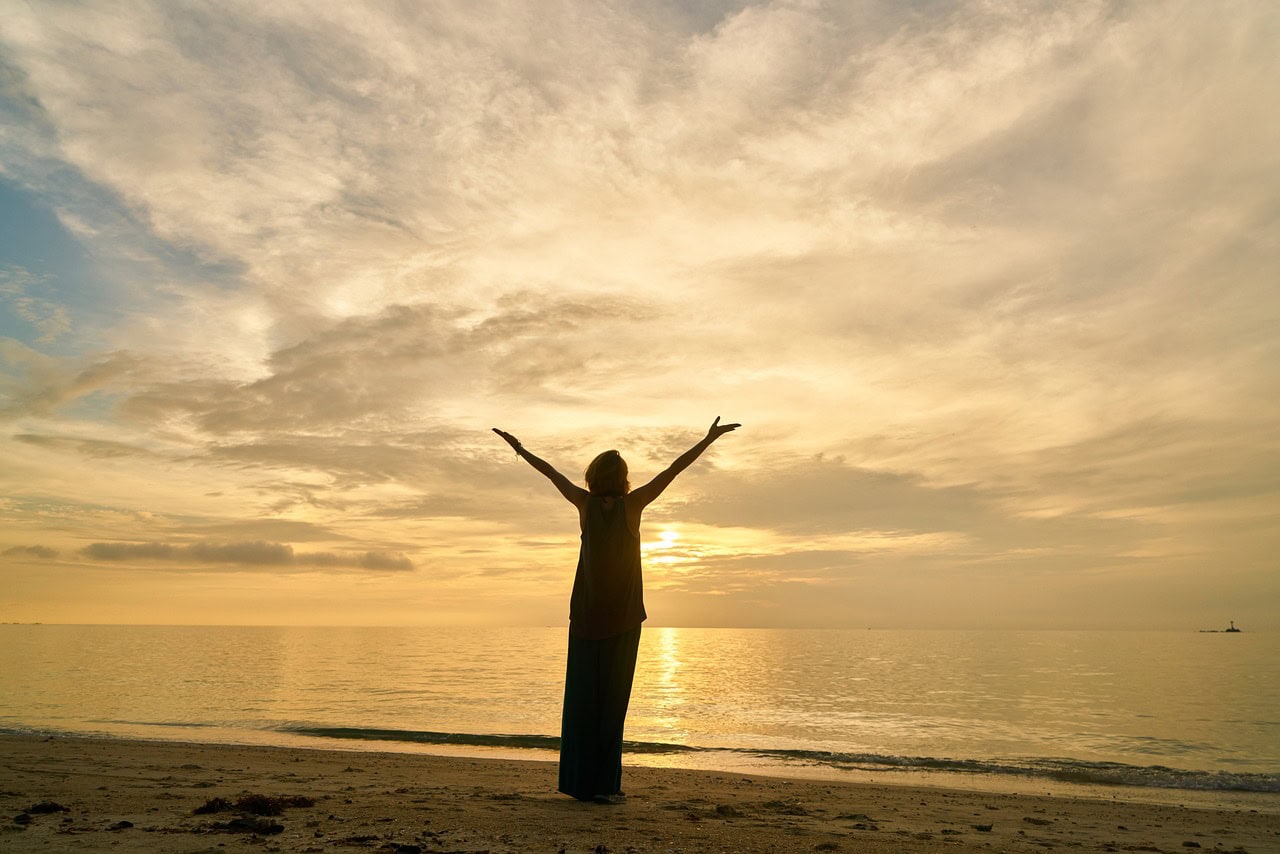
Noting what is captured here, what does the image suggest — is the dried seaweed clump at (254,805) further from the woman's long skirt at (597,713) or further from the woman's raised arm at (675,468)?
the woman's raised arm at (675,468)

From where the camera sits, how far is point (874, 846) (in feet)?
21.3

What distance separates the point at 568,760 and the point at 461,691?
26547mm

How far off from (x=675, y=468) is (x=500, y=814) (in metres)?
3.51

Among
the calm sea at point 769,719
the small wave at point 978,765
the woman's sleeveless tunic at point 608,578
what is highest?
the woman's sleeveless tunic at point 608,578

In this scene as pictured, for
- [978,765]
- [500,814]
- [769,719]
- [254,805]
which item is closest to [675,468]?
[500,814]

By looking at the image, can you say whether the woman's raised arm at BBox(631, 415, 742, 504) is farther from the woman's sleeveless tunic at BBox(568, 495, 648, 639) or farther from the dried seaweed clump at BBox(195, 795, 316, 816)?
the dried seaweed clump at BBox(195, 795, 316, 816)

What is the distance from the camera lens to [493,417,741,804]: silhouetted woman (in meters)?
7.39

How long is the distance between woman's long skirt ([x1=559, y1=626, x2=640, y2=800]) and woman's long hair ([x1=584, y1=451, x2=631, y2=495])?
1.41 metres

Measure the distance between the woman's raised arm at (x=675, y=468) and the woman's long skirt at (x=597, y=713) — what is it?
53.2 inches

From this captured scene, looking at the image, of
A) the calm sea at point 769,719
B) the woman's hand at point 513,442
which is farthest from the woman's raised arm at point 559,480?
the calm sea at point 769,719

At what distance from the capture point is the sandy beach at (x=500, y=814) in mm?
5836

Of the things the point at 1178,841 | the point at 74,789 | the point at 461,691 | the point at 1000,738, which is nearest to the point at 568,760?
the point at 74,789

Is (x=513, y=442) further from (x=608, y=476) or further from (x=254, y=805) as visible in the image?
(x=254, y=805)

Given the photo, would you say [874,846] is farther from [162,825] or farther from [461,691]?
[461,691]
